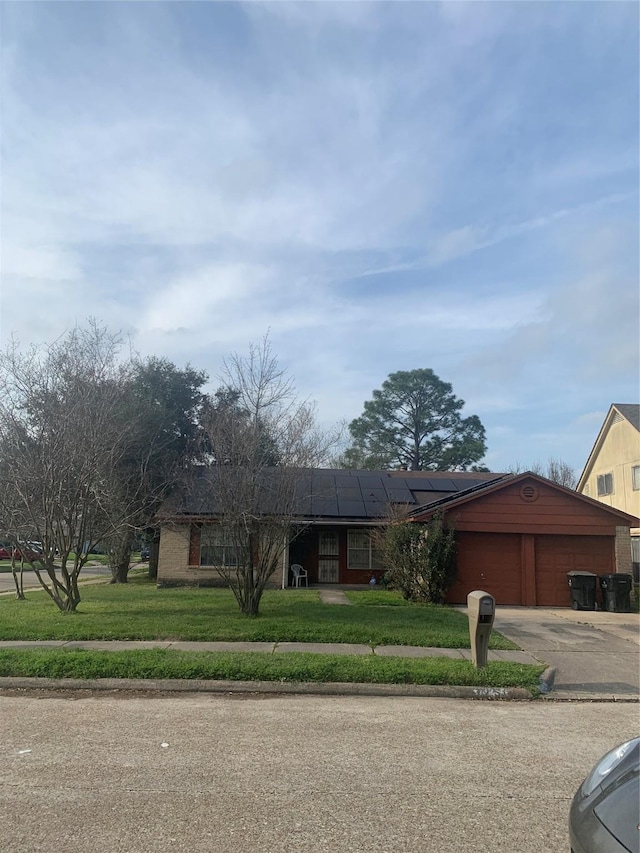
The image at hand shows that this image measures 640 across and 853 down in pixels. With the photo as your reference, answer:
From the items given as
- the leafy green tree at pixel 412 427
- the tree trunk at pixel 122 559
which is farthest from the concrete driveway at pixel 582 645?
the leafy green tree at pixel 412 427

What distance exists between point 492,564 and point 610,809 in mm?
16098

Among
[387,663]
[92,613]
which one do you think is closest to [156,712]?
[387,663]

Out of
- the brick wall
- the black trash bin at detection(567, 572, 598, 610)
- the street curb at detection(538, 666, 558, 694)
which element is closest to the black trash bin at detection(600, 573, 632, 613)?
the black trash bin at detection(567, 572, 598, 610)

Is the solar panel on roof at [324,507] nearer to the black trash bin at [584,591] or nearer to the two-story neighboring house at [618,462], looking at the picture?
the black trash bin at [584,591]

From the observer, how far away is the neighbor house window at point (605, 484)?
32.1 m

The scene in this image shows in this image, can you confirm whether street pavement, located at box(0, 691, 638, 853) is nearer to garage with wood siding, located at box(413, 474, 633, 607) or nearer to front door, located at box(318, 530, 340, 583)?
garage with wood siding, located at box(413, 474, 633, 607)

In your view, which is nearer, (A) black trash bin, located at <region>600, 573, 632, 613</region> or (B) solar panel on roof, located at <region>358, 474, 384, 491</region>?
(A) black trash bin, located at <region>600, 573, 632, 613</region>

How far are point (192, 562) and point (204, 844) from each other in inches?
719

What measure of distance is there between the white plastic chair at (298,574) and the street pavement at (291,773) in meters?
13.9

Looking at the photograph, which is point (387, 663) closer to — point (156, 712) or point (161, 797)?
point (156, 712)

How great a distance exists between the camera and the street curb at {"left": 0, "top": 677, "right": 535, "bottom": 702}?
771cm

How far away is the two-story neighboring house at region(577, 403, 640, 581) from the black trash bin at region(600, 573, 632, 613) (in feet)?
35.4

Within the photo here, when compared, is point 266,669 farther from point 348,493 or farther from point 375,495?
point 375,495

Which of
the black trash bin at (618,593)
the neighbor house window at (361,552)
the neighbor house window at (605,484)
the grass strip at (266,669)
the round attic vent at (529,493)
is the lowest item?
the grass strip at (266,669)
